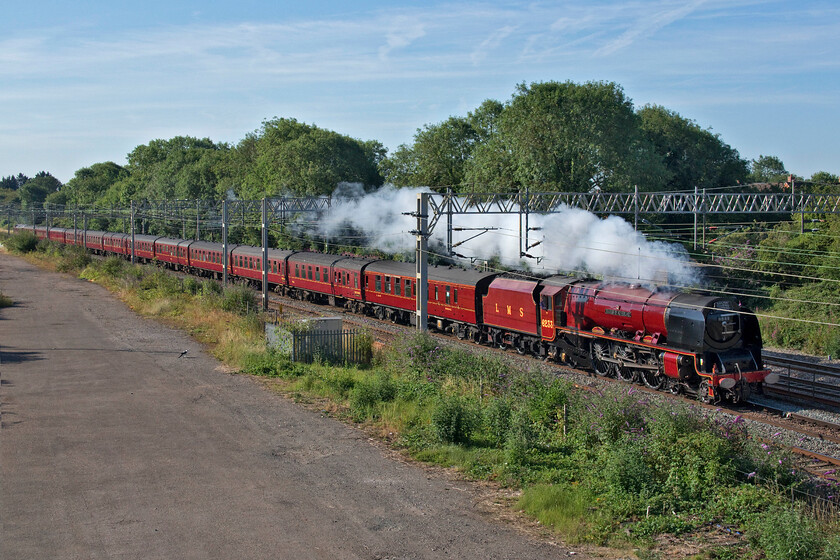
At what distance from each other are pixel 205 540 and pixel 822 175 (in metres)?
88.9

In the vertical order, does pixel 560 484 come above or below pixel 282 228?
below

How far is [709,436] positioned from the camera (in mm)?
12055

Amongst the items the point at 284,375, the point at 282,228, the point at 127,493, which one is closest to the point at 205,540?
the point at 127,493

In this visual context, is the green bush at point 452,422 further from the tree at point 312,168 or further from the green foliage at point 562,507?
the tree at point 312,168

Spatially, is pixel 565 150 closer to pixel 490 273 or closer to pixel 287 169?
pixel 490 273

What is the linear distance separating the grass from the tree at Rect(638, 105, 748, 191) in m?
43.9

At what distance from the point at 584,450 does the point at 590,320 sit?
8.77 meters

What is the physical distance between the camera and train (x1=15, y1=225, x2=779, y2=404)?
730 inches

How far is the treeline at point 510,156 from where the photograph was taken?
43219 mm

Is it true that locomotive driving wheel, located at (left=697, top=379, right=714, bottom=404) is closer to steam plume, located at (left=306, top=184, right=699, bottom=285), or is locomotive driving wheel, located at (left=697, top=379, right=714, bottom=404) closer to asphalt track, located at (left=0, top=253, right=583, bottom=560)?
steam plume, located at (left=306, top=184, right=699, bottom=285)

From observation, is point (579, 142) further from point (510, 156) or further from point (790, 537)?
point (790, 537)

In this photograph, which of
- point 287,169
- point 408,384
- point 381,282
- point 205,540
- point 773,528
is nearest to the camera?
point 773,528

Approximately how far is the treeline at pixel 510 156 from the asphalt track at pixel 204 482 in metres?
27.8

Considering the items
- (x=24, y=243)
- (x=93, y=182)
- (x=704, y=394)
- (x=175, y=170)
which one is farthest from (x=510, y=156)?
(x=93, y=182)
